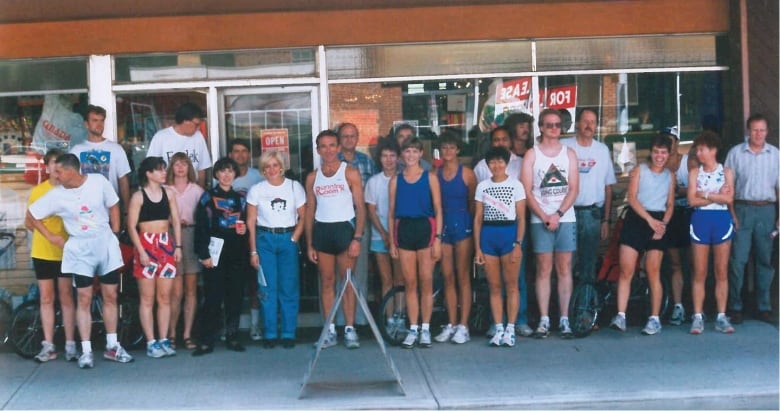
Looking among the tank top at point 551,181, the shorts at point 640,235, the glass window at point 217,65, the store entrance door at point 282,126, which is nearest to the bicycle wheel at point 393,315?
the store entrance door at point 282,126

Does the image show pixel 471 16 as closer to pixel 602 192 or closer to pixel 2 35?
pixel 602 192

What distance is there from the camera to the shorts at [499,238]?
27.0 ft

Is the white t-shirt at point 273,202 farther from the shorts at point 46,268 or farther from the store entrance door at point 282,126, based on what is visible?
the shorts at point 46,268

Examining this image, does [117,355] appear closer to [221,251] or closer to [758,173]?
[221,251]

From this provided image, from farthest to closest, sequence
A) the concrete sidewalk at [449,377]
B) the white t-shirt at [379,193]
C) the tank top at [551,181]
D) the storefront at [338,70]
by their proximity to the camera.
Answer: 1. the storefront at [338,70]
2. the white t-shirt at [379,193]
3. the tank top at [551,181]
4. the concrete sidewalk at [449,377]

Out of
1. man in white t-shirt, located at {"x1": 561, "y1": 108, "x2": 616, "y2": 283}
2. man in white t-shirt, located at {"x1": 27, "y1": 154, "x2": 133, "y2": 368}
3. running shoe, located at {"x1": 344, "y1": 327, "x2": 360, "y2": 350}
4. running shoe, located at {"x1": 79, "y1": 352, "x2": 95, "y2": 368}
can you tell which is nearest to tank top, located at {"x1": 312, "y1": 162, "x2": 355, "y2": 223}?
running shoe, located at {"x1": 344, "y1": 327, "x2": 360, "y2": 350}

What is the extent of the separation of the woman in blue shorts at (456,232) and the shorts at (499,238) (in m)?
0.27

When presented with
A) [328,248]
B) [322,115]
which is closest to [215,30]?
[322,115]

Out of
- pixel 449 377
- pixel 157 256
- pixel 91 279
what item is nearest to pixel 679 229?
pixel 449 377

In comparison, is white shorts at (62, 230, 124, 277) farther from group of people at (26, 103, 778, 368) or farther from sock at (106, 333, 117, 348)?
sock at (106, 333, 117, 348)

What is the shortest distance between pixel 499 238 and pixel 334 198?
57.1 inches

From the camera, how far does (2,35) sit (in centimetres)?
927

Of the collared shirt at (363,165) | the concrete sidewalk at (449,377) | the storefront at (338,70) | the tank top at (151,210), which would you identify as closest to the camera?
the concrete sidewalk at (449,377)

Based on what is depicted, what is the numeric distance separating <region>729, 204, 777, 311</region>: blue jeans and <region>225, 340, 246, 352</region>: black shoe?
176 inches
